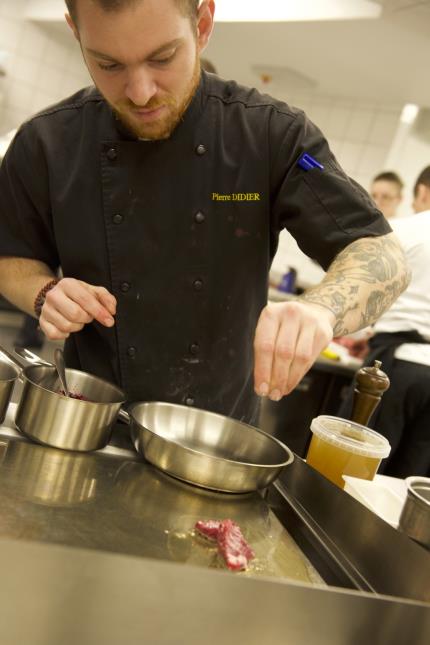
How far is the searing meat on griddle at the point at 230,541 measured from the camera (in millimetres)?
726

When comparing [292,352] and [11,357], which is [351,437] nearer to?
[292,352]

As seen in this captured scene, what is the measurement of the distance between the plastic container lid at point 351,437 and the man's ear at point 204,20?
765 mm

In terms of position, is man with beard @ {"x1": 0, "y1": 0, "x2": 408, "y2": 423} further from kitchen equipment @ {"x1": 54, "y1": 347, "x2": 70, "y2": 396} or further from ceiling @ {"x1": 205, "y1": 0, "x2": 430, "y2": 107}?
ceiling @ {"x1": 205, "y1": 0, "x2": 430, "y2": 107}

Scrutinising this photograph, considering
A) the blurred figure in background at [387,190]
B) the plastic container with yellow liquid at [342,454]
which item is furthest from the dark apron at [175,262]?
the blurred figure in background at [387,190]

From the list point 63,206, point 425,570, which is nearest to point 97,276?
point 63,206

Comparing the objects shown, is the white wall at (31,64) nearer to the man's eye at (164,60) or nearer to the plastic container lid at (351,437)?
the man's eye at (164,60)

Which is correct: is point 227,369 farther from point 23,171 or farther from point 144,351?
point 23,171

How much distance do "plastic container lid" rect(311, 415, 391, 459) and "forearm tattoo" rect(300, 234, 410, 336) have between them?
0.18 metres

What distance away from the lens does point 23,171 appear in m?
1.35

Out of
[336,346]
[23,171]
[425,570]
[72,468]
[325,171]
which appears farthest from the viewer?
[336,346]

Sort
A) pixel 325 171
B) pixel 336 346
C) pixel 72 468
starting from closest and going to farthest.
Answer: pixel 72 468 < pixel 325 171 < pixel 336 346

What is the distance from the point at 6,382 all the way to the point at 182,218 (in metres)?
0.55

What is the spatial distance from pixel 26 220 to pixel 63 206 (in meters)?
0.13

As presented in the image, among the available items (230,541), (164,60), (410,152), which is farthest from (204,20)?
(410,152)
